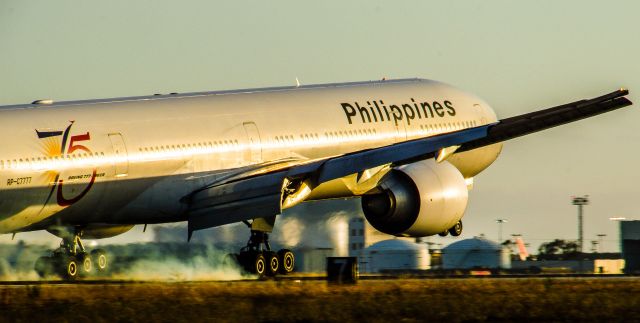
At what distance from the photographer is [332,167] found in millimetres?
39594

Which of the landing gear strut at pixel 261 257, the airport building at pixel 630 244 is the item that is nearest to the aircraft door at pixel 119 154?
the landing gear strut at pixel 261 257

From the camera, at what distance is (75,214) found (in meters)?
37.0

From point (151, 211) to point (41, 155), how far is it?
429 centimetres

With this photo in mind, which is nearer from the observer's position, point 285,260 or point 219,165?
point 219,165

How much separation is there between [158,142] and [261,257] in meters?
4.32

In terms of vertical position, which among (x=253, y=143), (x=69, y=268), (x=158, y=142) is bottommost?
(x=69, y=268)

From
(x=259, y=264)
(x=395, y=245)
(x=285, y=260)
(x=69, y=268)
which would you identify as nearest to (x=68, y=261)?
(x=69, y=268)

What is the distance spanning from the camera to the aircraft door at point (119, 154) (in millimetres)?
37219

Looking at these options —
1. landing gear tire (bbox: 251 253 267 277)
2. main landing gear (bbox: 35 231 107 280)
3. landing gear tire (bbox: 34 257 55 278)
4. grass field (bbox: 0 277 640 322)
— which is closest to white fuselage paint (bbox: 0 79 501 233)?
main landing gear (bbox: 35 231 107 280)

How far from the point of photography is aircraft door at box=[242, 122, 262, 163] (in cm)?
4100

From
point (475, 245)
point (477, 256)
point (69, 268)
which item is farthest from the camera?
point (475, 245)

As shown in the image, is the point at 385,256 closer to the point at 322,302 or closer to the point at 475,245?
the point at 475,245

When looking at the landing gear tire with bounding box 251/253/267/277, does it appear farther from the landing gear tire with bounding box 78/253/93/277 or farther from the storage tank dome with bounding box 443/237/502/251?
the storage tank dome with bounding box 443/237/502/251

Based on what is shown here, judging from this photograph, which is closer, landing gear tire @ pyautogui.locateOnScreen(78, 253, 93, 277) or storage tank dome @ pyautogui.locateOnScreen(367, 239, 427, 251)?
landing gear tire @ pyautogui.locateOnScreen(78, 253, 93, 277)
